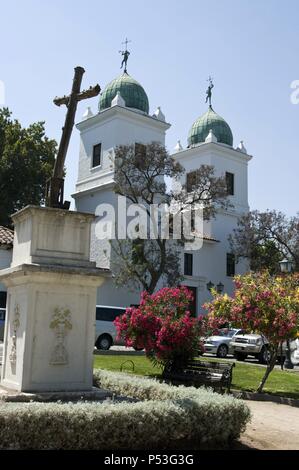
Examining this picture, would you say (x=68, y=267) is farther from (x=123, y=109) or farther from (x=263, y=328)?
(x=123, y=109)

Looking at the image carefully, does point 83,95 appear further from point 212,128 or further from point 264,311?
point 212,128

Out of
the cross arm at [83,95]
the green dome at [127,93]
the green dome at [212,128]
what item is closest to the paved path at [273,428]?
the cross arm at [83,95]

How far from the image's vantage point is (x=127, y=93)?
39.9 meters

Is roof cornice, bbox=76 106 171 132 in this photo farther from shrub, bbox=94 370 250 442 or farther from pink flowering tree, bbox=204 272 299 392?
shrub, bbox=94 370 250 442

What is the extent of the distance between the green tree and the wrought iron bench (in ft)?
88.8

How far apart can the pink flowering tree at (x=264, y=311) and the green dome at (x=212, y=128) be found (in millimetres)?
34476

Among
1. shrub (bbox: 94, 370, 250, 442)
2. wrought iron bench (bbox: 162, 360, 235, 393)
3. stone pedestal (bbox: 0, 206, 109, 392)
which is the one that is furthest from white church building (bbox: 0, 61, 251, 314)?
shrub (bbox: 94, 370, 250, 442)

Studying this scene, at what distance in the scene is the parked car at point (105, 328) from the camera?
25.1 m

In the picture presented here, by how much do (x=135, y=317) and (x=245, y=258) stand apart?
3003 cm

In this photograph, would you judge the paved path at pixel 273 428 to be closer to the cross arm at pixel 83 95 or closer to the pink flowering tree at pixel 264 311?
the pink flowering tree at pixel 264 311
